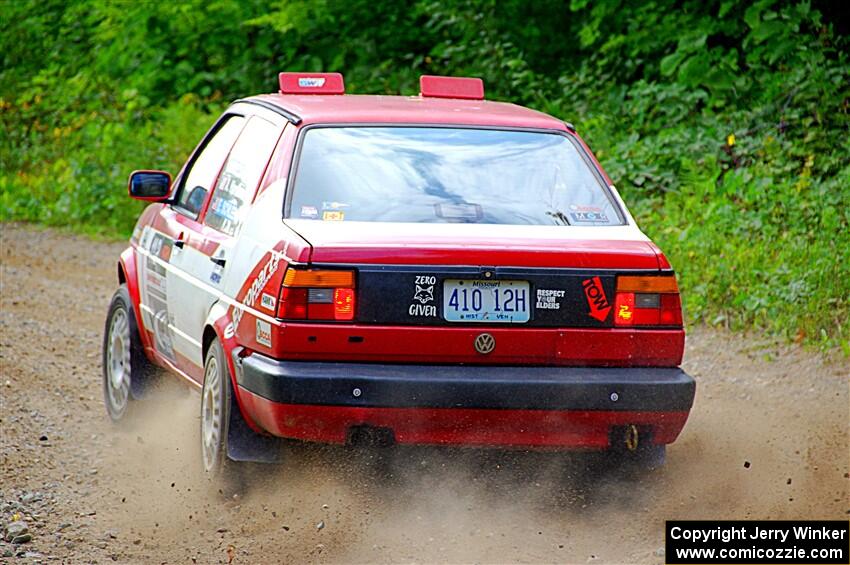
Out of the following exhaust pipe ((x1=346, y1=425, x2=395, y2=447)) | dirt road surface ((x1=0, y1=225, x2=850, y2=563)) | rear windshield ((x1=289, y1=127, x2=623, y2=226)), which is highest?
rear windshield ((x1=289, y1=127, x2=623, y2=226))

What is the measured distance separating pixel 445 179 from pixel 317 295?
0.90 meters

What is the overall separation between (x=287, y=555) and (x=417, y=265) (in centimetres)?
116

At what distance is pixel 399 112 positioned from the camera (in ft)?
20.1

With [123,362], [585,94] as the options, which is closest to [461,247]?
[123,362]

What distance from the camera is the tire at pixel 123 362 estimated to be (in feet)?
24.3

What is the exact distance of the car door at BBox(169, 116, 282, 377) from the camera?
6.07 m

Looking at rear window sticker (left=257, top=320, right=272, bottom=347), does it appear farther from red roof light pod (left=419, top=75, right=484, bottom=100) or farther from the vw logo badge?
red roof light pod (left=419, top=75, right=484, bottom=100)

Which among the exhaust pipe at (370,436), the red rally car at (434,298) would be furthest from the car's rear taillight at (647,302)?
the exhaust pipe at (370,436)

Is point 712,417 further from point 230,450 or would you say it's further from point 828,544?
point 230,450

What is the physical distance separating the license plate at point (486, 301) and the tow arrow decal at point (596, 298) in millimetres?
234

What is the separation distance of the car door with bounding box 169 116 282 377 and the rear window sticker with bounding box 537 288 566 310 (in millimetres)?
1394

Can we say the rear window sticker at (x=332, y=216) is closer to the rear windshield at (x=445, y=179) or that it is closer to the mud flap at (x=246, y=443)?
the rear windshield at (x=445, y=179)

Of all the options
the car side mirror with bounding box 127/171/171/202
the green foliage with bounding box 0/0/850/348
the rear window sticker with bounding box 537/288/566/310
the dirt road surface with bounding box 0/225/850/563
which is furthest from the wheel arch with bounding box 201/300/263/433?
the green foliage with bounding box 0/0/850/348

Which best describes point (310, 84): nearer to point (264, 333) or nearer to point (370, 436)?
point (264, 333)
